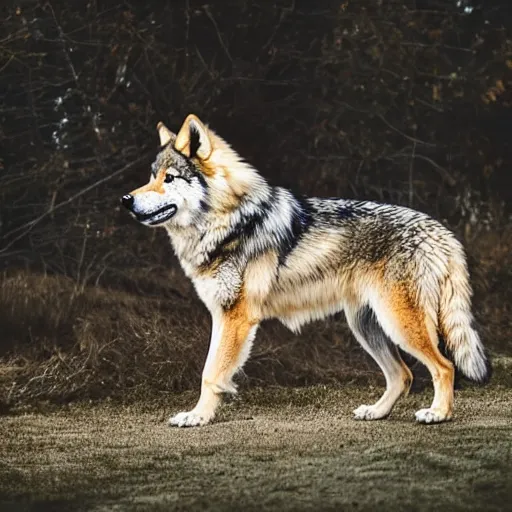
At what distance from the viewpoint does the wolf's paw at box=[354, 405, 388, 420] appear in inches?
271

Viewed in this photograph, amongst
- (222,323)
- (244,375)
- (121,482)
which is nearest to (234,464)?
(121,482)

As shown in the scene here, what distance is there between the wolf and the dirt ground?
0.36 m

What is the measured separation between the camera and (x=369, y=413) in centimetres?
692

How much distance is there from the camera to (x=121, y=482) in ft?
17.9

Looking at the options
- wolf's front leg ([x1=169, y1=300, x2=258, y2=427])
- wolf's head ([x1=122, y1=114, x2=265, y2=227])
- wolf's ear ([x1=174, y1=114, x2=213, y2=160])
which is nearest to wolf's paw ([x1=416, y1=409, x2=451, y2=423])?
wolf's front leg ([x1=169, y1=300, x2=258, y2=427])

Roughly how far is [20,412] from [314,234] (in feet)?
9.01

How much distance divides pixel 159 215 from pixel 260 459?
180 cm

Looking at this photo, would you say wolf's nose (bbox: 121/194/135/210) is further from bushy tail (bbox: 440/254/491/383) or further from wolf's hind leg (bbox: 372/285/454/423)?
bushy tail (bbox: 440/254/491/383)

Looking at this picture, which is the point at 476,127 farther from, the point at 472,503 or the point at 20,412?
the point at 472,503

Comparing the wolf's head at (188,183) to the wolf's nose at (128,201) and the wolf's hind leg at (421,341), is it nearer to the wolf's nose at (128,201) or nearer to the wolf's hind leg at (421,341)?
the wolf's nose at (128,201)

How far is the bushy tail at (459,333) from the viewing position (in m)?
6.68

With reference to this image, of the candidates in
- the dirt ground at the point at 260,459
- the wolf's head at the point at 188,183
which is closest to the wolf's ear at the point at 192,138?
the wolf's head at the point at 188,183

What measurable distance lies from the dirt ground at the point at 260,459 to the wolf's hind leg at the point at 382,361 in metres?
0.14

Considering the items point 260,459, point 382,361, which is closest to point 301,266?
point 382,361
